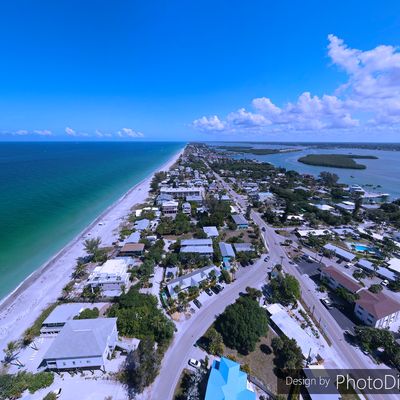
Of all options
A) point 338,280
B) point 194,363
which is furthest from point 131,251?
point 338,280

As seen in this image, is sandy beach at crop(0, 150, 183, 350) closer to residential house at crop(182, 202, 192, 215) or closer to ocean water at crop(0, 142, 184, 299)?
ocean water at crop(0, 142, 184, 299)

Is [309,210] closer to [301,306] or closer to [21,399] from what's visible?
[301,306]

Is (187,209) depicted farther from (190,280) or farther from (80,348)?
(80,348)

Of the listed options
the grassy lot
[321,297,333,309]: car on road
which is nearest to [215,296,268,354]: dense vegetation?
the grassy lot

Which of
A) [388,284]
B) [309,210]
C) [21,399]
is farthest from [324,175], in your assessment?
[21,399]

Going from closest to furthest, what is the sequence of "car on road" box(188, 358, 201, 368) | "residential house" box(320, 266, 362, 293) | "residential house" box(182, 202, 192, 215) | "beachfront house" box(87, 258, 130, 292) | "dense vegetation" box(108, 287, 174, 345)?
1. "car on road" box(188, 358, 201, 368)
2. "dense vegetation" box(108, 287, 174, 345)
3. "residential house" box(320, 266, 362, 293)
4. "beachfront house" box(87, 258, 130, 292)
5. "residential house" box(182, 202, 192, 215)

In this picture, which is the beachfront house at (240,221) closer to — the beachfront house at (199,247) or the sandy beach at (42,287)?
the beachfront house at (199,247)

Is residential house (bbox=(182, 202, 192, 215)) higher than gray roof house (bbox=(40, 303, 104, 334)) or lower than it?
lower
